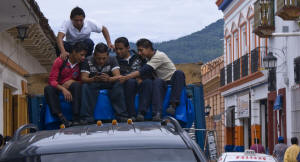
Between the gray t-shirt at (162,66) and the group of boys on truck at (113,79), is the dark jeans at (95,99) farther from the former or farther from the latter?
the gray t-shirt at (162,66)

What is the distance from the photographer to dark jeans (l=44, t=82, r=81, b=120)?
7.82m

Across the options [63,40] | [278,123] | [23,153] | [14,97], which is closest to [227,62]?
[278,123]

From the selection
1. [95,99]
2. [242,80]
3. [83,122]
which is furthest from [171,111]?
[242,80]

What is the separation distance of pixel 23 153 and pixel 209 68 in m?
45.4

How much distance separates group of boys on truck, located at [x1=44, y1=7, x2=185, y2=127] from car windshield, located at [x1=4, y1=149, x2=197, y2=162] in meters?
2.84

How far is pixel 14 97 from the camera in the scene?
2323 centimetres

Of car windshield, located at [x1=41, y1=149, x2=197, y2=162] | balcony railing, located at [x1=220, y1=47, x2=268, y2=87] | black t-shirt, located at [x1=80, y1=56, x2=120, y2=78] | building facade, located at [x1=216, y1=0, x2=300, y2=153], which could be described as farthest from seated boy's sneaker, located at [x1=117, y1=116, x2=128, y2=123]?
balcony railing, located at [x1=220, y1=47, x2=268, y2=87]

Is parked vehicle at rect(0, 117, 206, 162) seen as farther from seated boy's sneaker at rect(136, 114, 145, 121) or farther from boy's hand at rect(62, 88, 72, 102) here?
boy's hand at rect(62, 88, 72, 102)

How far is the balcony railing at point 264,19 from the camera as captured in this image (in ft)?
97.8

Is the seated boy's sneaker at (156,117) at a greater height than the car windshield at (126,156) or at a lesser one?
greater

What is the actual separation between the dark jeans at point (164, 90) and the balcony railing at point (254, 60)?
24614mm

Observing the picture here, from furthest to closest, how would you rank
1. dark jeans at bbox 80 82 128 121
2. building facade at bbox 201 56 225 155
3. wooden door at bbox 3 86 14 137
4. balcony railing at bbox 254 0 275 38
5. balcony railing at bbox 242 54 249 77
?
building facade at bbox 201 56 225 155 < balcony railing at bbox 242 54 249 77 < balcony railing at bbox 254 0 275 38 < wooden door at bbox 3 86 14 137 < dark jeans at bbox 80 82 128 121

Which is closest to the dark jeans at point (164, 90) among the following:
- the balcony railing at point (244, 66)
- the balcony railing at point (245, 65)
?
the balcony railing at point (244, 66)

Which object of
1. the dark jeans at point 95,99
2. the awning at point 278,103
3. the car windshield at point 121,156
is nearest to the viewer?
the car windshield at point 121,156
